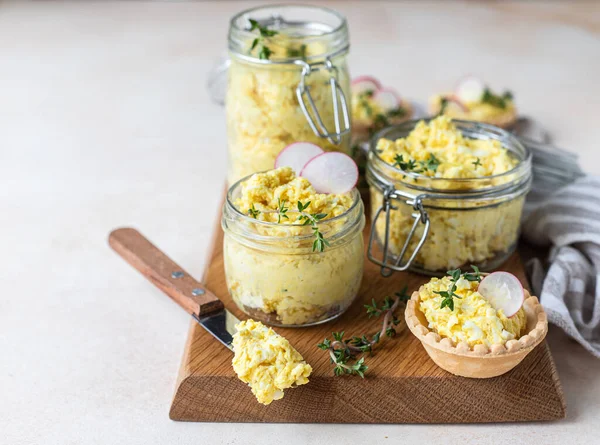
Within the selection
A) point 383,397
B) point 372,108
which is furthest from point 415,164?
point 372,108

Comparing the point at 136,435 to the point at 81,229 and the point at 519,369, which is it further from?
the point at 81,229

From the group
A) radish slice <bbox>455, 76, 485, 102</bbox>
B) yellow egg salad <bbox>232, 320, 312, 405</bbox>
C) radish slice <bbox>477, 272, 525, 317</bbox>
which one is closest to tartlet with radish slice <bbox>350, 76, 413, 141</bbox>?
radish slice <bbox>455, 76, 485, 102</bbox>

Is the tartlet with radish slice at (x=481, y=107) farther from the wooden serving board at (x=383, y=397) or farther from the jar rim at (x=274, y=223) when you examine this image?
the wooden serving board at (x=383, y=397)

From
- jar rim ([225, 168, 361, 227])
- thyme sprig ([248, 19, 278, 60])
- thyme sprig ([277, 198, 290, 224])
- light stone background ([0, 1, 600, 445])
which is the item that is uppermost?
thyme sprig ([248, 19, 278, 60])

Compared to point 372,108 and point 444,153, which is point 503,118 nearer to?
point 372,108

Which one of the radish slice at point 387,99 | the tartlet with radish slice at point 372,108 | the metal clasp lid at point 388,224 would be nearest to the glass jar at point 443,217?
the metal clasp lid at point 388,224

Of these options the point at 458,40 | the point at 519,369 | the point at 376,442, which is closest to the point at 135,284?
the point at 376,442

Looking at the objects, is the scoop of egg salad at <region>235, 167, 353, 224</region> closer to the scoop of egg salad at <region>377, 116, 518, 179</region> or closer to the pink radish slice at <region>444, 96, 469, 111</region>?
the scoop of egg salad at <region>377, 116, 518, 179</region>
